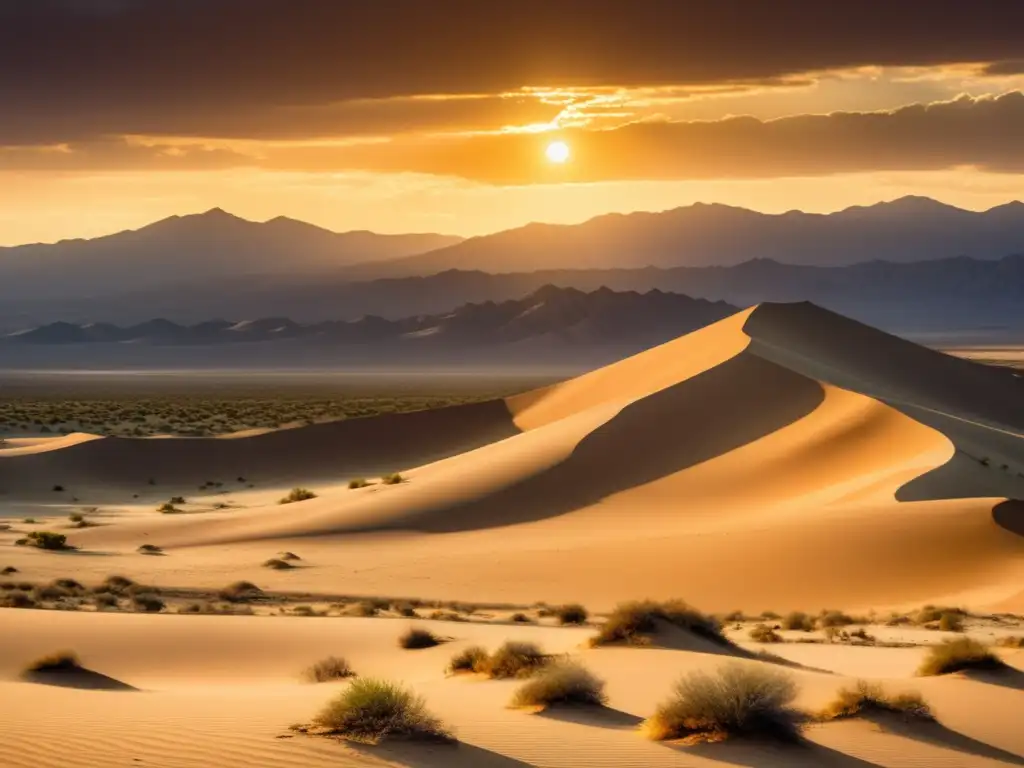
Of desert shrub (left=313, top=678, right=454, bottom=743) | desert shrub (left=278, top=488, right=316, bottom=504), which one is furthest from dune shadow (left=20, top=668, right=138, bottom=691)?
desert shrub (left=278, top=488, right=316, bottom=504)

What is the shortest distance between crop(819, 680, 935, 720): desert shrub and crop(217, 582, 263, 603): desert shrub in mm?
12488

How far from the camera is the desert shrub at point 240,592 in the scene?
2347cm

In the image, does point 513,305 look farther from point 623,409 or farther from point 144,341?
point 623,409

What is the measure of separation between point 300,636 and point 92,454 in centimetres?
3300

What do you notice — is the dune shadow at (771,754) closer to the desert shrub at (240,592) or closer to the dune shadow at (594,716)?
the dune shadow at (594,716)

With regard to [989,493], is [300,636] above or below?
below

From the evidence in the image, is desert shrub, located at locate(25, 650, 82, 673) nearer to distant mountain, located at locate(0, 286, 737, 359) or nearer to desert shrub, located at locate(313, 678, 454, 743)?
desert shrub, located at locate(313, 678, 454, 743)

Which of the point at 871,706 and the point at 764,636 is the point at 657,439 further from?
the point at 871,706

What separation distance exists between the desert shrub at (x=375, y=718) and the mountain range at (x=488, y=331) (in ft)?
504

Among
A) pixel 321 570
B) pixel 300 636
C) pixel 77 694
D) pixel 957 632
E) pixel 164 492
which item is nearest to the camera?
pixel 77 694

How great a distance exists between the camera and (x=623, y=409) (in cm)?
4191

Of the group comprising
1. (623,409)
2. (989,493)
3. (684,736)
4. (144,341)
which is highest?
(144,341)

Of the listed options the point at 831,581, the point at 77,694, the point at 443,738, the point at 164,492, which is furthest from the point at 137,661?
the point at 164,492

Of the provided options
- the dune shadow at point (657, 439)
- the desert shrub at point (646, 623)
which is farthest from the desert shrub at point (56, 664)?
the dune shadow at point (657, 439)
